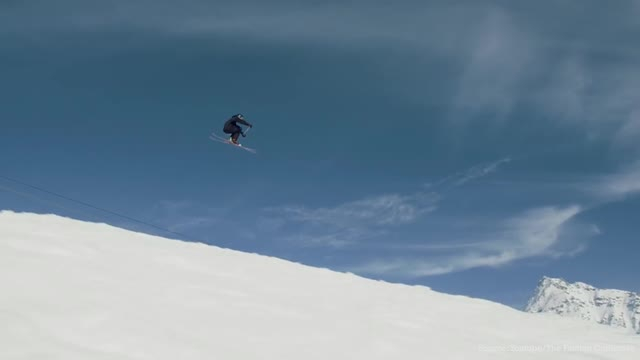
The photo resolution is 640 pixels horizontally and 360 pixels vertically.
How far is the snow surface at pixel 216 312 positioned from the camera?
11078mm

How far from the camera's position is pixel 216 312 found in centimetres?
1352

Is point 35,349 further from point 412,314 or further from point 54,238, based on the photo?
point 412,314

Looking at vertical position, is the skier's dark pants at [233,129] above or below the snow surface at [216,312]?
above

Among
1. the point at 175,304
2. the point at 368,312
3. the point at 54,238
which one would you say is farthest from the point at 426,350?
the point at 54,238

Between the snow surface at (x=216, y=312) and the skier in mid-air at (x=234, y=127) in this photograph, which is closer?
the snow surface at (x=216, y=312)

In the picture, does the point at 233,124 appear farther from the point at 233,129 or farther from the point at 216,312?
the point at 216,312

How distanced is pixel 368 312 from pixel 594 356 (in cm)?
541

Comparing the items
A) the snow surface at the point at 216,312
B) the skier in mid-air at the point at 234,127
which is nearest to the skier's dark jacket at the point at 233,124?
the skier in mid-air at the point at 234,127

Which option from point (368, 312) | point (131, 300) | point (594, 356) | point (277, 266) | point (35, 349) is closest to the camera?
point (35, 349)

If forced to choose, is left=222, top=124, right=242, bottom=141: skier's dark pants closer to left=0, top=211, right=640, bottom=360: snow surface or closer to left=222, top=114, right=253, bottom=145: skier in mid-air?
left=222, top=114, right=253, bottom=145: skier in mid-air

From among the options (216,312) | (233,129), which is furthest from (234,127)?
(216,312)

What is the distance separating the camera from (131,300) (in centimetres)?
1305

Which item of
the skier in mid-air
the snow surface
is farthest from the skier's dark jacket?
the snow surface

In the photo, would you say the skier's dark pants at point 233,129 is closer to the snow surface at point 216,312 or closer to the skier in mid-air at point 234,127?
the skier in mid-air at point 234,127
